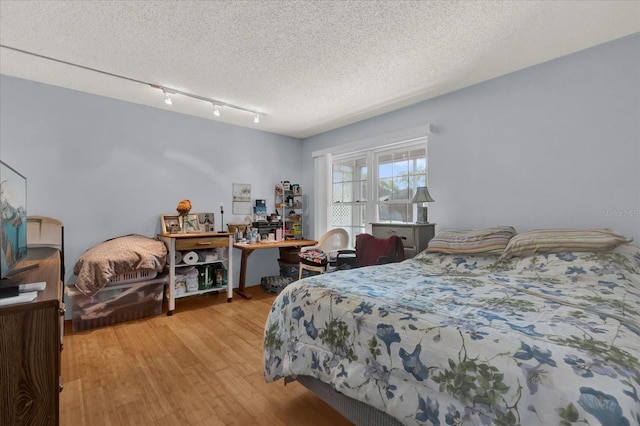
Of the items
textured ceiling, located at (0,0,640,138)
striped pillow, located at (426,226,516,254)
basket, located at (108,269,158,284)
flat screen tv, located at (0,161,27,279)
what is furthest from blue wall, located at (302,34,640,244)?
flat screen tv, located at (0,161,27,279)

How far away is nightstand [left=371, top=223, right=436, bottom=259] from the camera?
10.3ft

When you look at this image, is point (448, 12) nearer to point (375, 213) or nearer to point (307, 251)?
point (375, 213)

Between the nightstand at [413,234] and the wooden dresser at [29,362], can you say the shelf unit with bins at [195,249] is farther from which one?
the wooden dresser at [29,362]

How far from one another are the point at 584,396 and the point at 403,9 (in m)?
2.16

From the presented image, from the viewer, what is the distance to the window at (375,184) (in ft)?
12.2

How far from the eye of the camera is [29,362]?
3.26 ft

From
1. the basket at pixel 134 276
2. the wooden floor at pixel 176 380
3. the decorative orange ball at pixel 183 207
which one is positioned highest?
the decorative orange ball at pixel 183 207

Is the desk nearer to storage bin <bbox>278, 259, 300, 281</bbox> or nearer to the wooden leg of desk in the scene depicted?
the wooden leg of desk

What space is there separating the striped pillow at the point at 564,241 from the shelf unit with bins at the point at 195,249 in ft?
9.74

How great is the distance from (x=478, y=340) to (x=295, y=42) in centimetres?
231

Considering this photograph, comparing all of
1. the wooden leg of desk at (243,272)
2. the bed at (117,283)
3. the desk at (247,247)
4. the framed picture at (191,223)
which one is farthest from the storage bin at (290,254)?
the bed at (117,283)

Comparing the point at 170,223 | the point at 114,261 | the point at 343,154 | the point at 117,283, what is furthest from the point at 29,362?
the point at 343,154

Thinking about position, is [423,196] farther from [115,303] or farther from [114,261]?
[115,303]

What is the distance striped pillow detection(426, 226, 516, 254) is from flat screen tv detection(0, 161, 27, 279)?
2688mm
